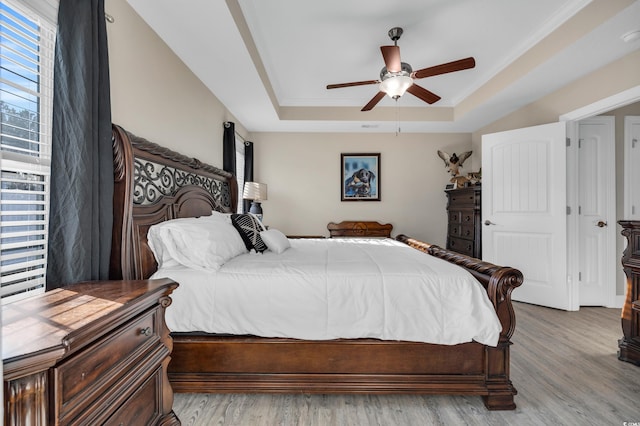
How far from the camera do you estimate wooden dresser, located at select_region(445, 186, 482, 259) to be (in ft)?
12.7

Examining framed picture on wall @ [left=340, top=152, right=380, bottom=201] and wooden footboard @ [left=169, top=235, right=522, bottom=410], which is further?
framed picture on wall @ [left=340, top=152, right=380, bottom=201]

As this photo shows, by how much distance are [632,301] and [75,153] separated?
3.60 m

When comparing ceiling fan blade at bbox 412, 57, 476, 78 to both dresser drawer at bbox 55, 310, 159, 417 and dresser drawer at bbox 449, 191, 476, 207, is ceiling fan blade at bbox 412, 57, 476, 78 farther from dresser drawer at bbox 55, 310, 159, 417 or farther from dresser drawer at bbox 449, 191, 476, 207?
dresser drawer at bbox 55, 310, 159, 417

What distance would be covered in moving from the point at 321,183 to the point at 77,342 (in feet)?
13.8

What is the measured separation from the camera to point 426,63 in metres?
3.11

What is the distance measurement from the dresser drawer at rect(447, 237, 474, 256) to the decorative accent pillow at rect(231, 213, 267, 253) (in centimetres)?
305

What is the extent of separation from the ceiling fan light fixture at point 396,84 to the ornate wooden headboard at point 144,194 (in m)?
1.85

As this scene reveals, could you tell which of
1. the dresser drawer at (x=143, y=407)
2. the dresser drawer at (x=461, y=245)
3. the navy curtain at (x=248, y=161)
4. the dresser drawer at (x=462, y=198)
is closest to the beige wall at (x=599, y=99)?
the dresser drawer at (x=462, y=198)

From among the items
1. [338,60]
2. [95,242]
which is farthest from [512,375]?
[338,60]

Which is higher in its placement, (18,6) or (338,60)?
(338,60)

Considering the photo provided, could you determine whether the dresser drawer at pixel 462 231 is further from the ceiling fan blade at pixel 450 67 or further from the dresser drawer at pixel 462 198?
the ceiling fan blade at pixel 450 67

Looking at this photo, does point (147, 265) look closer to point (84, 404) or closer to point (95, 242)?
point (95, 242)

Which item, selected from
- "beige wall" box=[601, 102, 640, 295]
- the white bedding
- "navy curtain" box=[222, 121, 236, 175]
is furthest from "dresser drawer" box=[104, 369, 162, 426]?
"beige wall" box=[601, 102, 640, 295]

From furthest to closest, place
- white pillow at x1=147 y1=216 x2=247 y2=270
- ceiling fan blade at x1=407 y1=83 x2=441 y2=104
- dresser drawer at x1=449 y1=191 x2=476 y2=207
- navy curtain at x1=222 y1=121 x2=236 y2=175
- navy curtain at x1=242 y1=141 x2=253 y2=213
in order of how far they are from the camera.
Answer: navy curtain at x1=242 y1=141 x2=253 y2=213, dresser drawer at x1=449 y1=191 x2=476 y2=207, navy curtain at x1=222 y1=121 x2=236 y2=175, ceiling fan blade at x1=407 y1=83 x2=441 y2=104, white pillow at x1=147 y1=216 x2=247 y2=270
